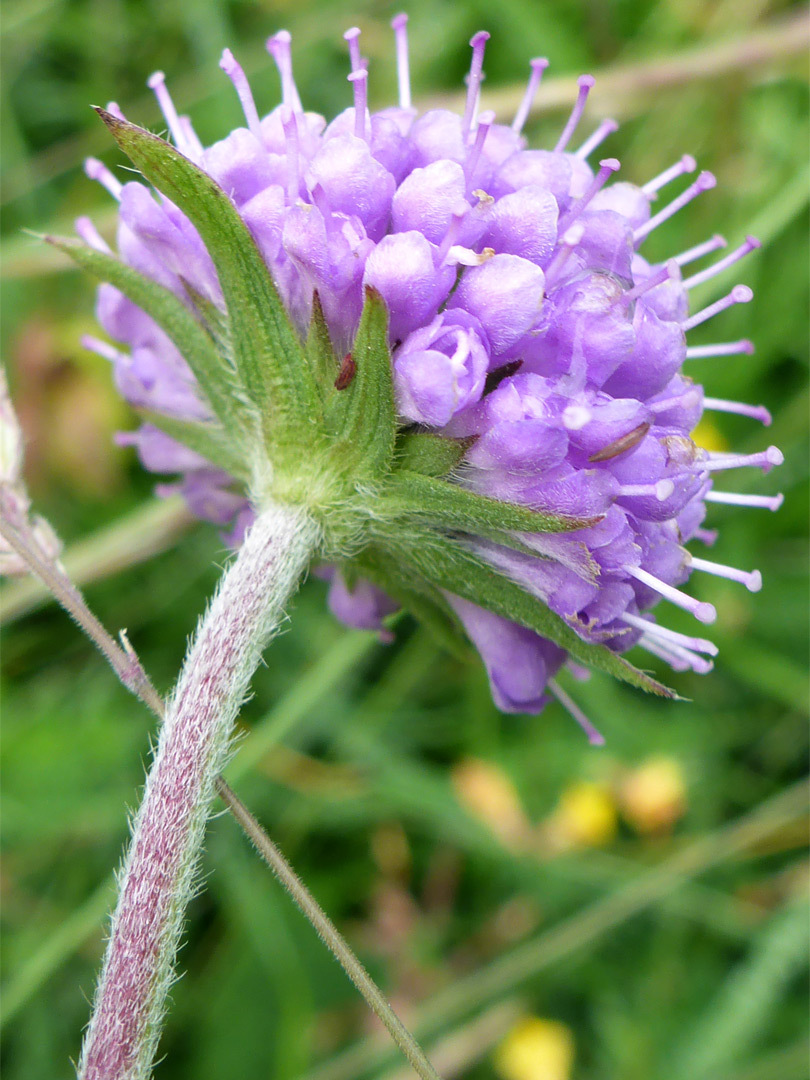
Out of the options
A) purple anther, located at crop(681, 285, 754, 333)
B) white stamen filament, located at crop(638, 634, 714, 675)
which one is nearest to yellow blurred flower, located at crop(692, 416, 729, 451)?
white stamen filament, located at crop(638, 634, 714, 675)

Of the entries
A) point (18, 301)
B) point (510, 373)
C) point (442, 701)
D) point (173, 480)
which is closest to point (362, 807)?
point (442, 701)

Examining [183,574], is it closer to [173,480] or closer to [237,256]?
[173,480]

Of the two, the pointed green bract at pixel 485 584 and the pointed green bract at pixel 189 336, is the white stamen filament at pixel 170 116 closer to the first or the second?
the pointed green bract at pixel 189 336

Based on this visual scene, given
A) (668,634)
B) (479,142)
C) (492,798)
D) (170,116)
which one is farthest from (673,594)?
Answer: (492,798)

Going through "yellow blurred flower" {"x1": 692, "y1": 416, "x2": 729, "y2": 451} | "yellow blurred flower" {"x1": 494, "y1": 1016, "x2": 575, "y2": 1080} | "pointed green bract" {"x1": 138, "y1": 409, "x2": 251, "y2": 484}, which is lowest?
"yellow blurred flower" {"x1": 494, "y1": 1016, "x2": 575, "y2": 1080}

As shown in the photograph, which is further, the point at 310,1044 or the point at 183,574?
the point at 183,574

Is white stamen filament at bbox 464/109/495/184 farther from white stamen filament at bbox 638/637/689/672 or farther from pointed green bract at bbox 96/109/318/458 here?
white stamen filament at bbox 638/637/689/672
